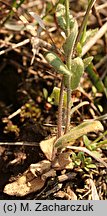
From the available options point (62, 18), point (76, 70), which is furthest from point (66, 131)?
point (62, 18)

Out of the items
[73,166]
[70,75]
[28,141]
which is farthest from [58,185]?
[70,75]

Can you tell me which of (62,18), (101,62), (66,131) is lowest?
(66,131)

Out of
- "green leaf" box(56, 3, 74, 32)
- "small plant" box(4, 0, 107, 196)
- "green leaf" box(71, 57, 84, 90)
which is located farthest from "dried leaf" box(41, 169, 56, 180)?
"green leaf" box(56, 3, 74, 32)

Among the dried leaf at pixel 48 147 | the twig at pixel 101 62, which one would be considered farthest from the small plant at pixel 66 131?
the twig at pixel 101 62

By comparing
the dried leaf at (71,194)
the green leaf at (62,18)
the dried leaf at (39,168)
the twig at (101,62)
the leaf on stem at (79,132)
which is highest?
the twig at (101,62)

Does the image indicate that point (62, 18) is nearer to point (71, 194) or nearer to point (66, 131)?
point (66, 131)

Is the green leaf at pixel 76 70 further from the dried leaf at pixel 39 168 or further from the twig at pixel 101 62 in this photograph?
the twig at pixel 101 62
